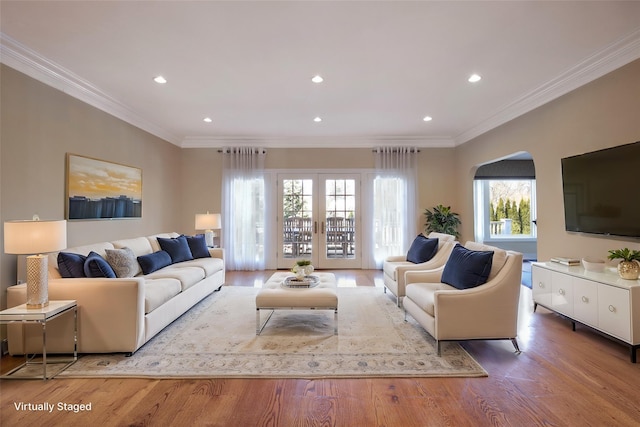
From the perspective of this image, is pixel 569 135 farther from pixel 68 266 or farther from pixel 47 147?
pixel 47 147

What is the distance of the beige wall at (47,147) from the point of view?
112 inches

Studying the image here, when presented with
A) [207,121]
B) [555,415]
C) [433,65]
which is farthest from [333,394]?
[207,121]

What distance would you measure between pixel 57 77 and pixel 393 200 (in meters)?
5.68

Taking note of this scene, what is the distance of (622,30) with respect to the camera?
106 inches

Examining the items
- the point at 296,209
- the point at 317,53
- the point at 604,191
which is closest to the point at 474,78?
the point at 604,191

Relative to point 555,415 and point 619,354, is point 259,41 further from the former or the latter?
point 619,354

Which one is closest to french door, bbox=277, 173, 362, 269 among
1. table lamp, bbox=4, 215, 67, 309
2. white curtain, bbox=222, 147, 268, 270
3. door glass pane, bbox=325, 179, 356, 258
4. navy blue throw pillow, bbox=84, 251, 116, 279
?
door glass pane, bbox=325, 179, 356, 258

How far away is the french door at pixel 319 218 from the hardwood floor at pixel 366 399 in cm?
427

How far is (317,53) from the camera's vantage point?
119 inches

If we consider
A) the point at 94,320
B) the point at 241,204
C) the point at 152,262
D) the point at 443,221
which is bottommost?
the point at 94,320

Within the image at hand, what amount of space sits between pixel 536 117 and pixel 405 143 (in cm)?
264

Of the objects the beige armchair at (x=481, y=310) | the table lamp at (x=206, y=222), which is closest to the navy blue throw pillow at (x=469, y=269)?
the beige armchair at (x=481, y=310)

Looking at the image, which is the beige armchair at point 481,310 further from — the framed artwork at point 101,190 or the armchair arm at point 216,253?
the framed artwork at point 101,190

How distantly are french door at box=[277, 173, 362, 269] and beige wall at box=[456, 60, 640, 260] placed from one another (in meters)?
2.94
